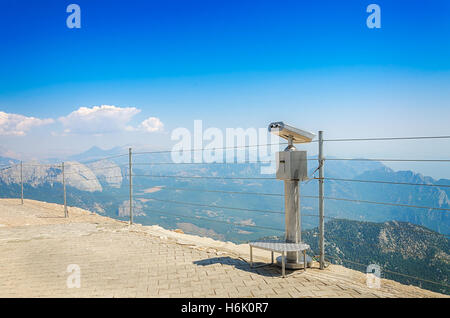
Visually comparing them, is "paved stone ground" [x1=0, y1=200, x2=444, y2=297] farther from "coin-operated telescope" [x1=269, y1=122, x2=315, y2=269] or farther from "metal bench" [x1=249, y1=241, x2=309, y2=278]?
"coin-operated telescope" [x1=269, y1=122, x2=315, y2=269]

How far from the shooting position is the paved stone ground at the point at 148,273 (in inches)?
140

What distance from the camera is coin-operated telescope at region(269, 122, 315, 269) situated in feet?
14.4

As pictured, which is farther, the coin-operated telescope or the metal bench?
the coin-operated telescope

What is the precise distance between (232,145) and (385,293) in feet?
12.4

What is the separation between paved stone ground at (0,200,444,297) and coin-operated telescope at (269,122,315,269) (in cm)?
48

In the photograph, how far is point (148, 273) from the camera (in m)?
4.24

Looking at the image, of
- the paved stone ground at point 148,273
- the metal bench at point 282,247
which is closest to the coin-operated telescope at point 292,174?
the metal bench at point 282,247

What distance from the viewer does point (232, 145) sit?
631cm

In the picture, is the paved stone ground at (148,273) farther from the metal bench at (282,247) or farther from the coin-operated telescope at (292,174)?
the coin-operated telescope at (292,174)

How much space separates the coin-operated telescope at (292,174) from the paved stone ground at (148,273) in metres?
0.48

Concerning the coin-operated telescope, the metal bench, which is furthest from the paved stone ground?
the coin-operated telescope

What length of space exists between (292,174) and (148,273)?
2489 mm

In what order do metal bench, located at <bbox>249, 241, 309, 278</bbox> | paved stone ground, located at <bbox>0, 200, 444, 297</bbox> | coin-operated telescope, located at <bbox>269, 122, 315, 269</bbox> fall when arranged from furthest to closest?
1. coin-operated telescope, located at <bbox>269, 122, 315, 269</bbox>
2. metal bench, located at <bbox>249, 241, 309, 278</bbox>
3. paved stone ground, located at <bbox>0, 200, 444, 297</bbox>

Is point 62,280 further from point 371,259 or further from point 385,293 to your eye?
point 371,259
